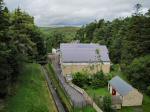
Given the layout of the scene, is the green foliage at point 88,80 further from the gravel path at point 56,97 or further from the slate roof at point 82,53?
the slate roof at point 82,53

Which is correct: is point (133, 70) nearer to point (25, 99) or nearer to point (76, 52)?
point (76, 52)

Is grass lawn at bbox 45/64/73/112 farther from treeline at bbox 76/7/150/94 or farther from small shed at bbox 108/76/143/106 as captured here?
treeline at bbox 76/7/150/94

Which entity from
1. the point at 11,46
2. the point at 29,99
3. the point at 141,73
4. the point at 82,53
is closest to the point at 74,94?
the point at 29,99

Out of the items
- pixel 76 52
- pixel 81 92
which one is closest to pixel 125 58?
pixel 76 52

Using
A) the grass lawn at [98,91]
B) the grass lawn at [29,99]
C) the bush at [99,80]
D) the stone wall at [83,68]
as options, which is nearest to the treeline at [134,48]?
the stone wall at [83,68]

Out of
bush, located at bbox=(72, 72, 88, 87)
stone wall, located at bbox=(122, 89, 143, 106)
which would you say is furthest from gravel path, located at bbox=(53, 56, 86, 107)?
stone wall, located at bbox=(122, 89, 143, 106)
